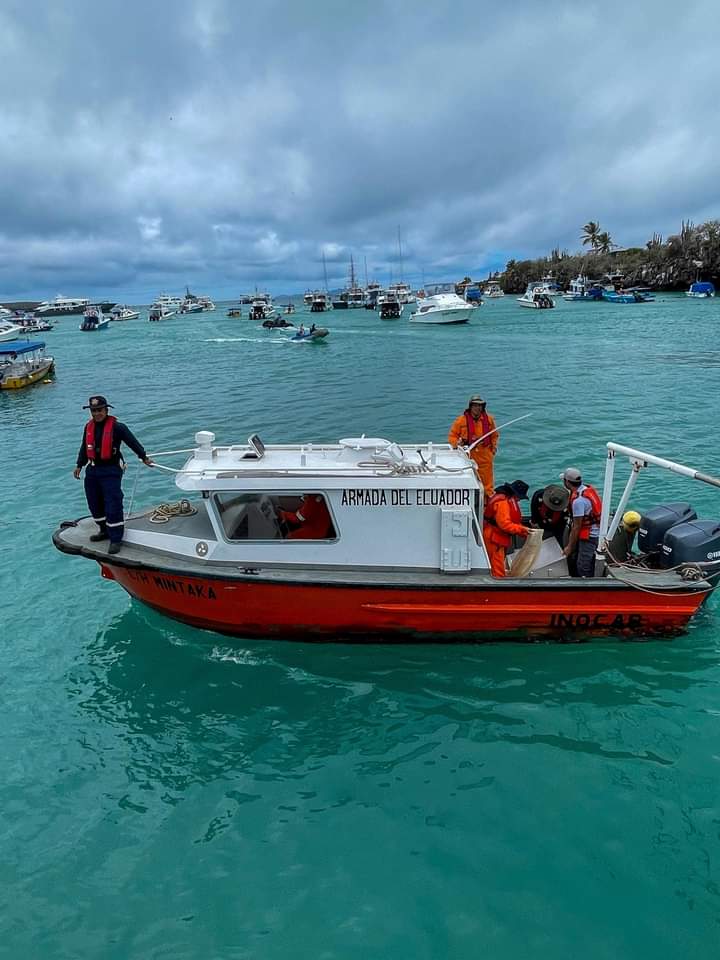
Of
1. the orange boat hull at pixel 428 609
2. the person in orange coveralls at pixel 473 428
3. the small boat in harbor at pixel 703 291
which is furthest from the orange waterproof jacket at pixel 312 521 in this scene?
the small boat in harbor at pixel 703 291

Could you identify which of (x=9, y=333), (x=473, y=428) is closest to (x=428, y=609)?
(x=473, y=428)

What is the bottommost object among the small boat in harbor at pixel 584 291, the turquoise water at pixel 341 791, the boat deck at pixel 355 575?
the turquoise water at pixel 341 791

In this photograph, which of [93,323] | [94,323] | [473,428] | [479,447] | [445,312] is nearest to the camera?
[473,428]

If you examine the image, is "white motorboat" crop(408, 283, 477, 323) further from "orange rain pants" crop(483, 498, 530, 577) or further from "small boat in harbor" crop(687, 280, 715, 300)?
"orange rain pants" crop(483, 498, 530, 577)

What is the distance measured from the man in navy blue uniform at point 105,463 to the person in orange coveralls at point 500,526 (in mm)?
4193

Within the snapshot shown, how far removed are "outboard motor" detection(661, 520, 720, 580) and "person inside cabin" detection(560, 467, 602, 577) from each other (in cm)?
95

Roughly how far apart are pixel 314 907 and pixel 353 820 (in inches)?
31.5

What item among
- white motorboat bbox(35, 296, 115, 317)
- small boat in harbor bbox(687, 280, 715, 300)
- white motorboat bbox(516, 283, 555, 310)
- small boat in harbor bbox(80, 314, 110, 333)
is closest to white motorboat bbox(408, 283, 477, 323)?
white motorboat bbox(516, 283, 555, 310)

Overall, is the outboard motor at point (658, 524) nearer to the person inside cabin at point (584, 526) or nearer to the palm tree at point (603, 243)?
the person inside cabin at point (584, 526)

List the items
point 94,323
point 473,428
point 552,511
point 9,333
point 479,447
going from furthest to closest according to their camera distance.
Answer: point 94,323 < point 9,333 < point 479,447 < point 473,428 < point 552,511

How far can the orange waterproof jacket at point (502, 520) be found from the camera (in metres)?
7.18

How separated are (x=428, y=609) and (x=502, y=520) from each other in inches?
54.2

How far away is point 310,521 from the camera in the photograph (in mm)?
Answer: 7582

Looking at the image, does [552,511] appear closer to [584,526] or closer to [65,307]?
[584,526]
